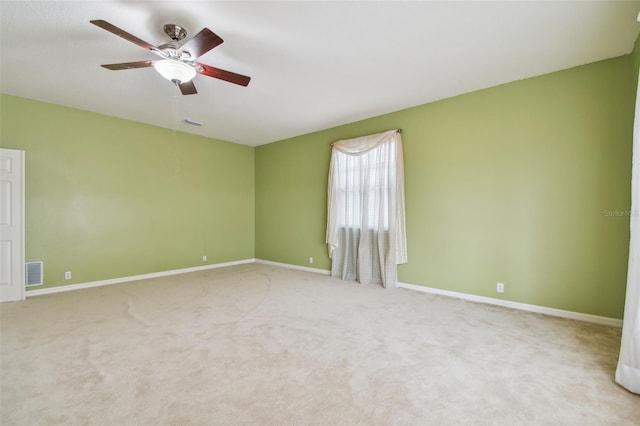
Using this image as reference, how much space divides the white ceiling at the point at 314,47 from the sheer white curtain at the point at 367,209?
0.77 meters

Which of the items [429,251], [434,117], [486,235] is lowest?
[429,251]

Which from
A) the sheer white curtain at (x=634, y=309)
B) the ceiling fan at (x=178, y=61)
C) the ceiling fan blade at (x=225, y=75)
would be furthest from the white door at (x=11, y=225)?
the sheer white curtain at (x=634, y=309)

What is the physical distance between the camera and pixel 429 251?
4.10 metres

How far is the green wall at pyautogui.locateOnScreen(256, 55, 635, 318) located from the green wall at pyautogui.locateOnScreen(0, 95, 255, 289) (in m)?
3.54

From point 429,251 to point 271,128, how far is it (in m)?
3.49

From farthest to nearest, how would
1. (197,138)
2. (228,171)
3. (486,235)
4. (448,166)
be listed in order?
1. (228,171)
2. (197,138)
3. (448,166)
4. (486,235)

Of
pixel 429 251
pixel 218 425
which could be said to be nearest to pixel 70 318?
pixel 218 425

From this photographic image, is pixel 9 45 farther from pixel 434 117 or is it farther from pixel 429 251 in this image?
pixel 429 251

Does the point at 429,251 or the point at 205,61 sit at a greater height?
the point at 205,61

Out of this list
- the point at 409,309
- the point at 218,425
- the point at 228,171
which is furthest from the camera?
the point at 228,171

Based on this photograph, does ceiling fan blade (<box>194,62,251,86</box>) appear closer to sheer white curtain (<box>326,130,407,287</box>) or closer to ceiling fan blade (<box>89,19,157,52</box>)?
ceiling fan blade (<box>89,19,157,52</box>)

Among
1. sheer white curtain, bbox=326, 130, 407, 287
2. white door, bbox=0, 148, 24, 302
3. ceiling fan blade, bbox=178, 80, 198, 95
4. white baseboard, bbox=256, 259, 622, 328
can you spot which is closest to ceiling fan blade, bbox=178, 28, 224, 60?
ceiling fan blade, bbox=178, 80, 198, 95

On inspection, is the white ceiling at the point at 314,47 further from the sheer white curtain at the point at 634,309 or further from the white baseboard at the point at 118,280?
the white baseboard at the point at 118,280

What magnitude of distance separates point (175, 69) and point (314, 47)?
49.7 inches
